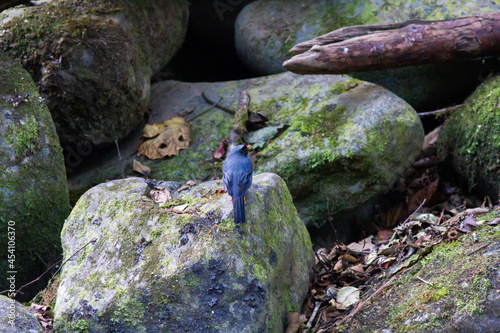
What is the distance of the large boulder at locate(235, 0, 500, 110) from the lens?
559cm

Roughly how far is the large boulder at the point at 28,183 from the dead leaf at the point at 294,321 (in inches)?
88.2

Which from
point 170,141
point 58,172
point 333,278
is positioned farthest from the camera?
point 170,141

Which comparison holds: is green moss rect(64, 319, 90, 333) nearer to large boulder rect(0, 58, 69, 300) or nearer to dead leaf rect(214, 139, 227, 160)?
large boulder rect(0, 58, 69, 300)

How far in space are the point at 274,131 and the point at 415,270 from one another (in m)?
2.25

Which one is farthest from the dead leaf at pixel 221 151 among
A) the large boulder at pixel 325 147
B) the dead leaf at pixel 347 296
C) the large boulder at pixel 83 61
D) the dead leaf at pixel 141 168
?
the dead leaf at pixel 347 296

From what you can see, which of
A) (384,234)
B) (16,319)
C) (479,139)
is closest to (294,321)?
(16,319)

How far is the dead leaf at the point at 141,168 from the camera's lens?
196 inches

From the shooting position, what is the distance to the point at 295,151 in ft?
15.3

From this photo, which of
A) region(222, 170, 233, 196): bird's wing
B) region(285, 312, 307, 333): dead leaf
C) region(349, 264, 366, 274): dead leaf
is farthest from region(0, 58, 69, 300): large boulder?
region(349, 264, 366, 274): dead leaf

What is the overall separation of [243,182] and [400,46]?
2.81 m

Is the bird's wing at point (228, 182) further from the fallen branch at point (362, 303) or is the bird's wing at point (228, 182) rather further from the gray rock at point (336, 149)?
the gray rock at point (336, 149)

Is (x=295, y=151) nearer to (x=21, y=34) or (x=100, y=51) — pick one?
(x=100, y=51)

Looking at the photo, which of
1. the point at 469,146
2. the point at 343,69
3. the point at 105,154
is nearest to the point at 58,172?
the point at 105,154

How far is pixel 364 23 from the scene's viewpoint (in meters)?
5.84
